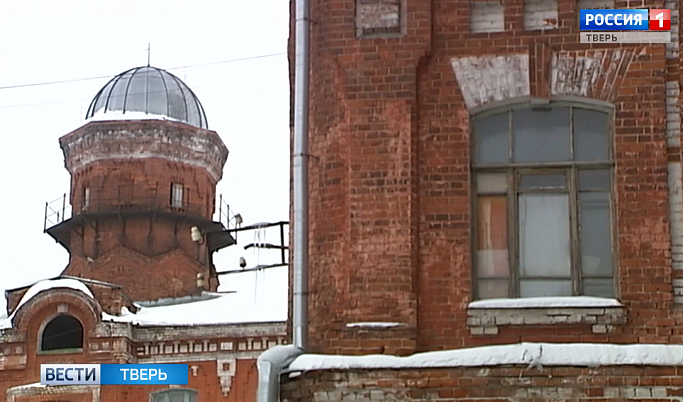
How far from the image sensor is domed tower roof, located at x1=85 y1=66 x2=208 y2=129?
39656 mm

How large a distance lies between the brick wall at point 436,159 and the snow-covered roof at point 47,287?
23.4m

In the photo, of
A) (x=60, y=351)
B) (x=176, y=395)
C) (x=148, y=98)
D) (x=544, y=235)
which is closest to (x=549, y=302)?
(x=544, y=235)

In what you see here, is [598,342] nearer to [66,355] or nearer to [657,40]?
[657,40]

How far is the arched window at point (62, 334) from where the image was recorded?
32.0 metres

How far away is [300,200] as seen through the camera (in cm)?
967

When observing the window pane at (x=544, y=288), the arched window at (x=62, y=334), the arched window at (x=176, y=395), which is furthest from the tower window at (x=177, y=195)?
the window pane at (x=544, y=288)

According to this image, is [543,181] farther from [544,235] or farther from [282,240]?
[282,240]

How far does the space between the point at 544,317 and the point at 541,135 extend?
141cm

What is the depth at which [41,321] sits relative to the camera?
32.0 metres

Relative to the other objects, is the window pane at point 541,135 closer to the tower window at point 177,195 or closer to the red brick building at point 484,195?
the red brick building at point 484,195

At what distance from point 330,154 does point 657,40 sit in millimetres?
2571

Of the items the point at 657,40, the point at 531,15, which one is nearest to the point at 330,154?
the point at 531,15
